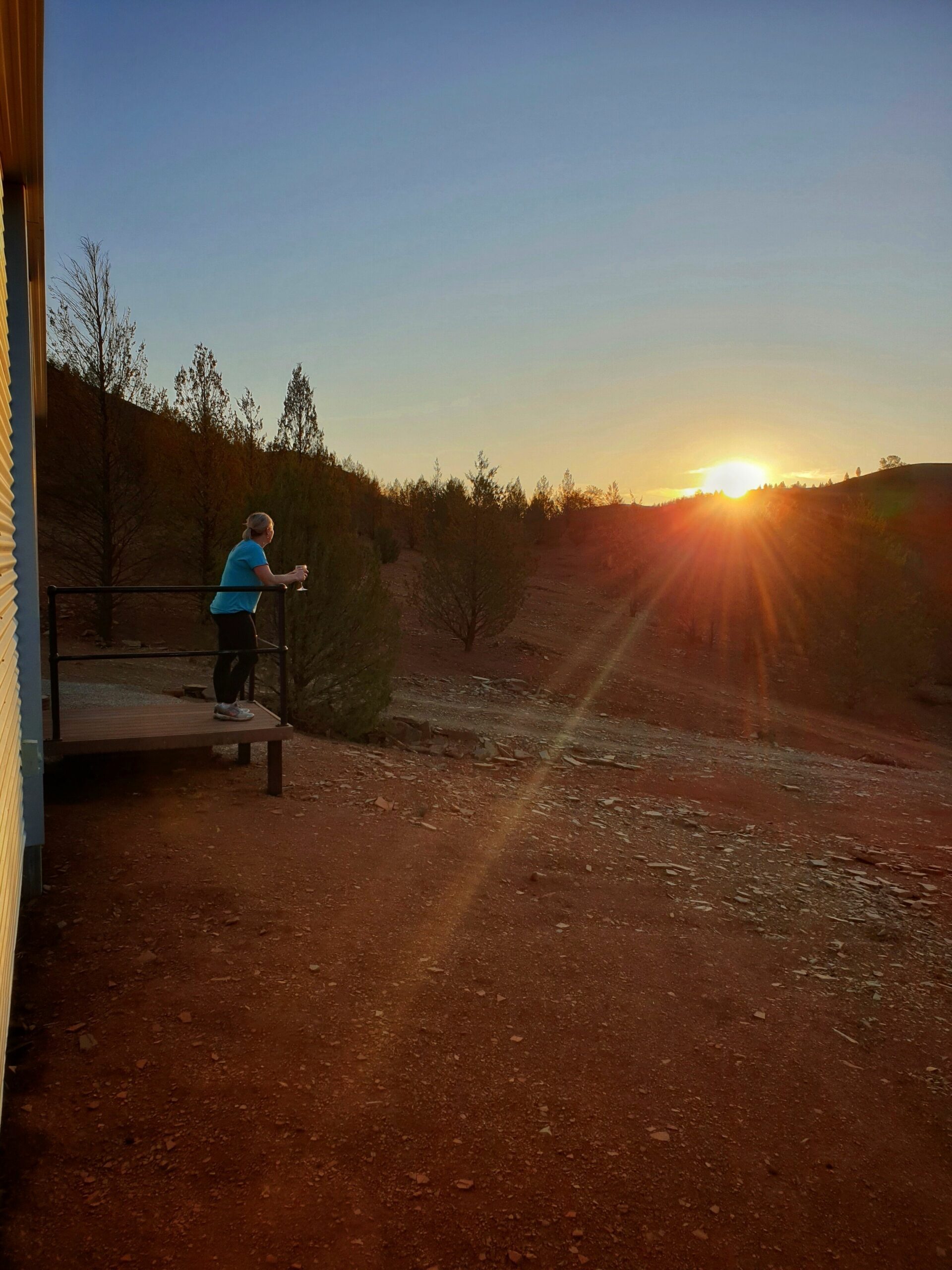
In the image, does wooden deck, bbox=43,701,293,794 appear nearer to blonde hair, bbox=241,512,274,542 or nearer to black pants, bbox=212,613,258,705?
black pants, bbox=212,613,258,705

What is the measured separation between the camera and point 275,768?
19.6 ft

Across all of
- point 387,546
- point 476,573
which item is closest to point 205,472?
point 476,573

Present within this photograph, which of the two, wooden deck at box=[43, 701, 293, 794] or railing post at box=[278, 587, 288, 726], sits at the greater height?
railing post at box=[278, 587, 288, 726]

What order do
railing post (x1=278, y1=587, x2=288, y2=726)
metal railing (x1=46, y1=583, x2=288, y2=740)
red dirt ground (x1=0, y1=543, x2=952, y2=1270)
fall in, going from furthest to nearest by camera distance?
1. railing post (x1=278, y1=587, x2=288, y2=726)
2. metal railing (x1=46, y1=583, x2=288, y2=740)
3. red dirt ground (x1=0, y1=543, x2=952, y2=1270)

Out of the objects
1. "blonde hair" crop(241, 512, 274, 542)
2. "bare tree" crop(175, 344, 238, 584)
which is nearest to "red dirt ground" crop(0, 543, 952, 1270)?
"blonde hair" crop(241, 512, 274, 542)

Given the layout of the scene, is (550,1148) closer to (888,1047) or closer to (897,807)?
(888,1047)

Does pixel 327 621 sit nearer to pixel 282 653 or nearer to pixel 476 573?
pixel 282 653

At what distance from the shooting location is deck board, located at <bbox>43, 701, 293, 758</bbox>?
17.2 ft

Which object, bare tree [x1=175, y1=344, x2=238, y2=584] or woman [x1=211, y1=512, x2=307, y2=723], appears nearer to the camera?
woman [x1=211, y1=512, x2=307, y2=723]

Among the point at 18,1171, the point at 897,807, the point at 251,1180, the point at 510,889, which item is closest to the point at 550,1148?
the point at 251,1180

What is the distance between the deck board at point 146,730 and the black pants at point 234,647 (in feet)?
0.76

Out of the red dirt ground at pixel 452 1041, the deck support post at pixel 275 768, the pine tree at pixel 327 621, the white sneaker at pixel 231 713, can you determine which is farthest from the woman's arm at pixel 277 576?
the pine tree at pixel 327 621

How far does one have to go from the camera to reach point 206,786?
19.7 feet

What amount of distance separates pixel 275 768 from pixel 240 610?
127 centimetres
